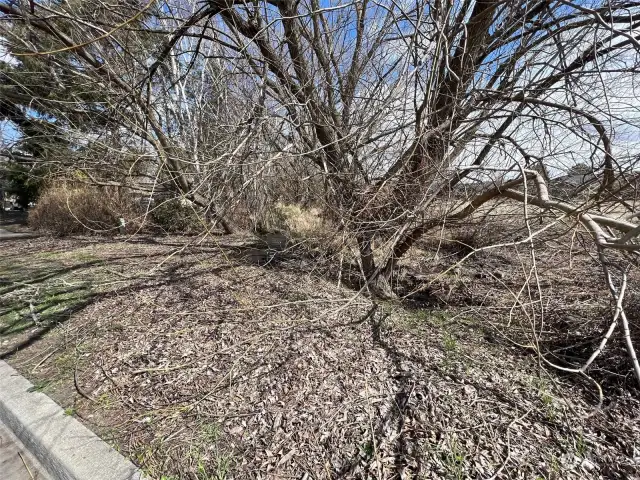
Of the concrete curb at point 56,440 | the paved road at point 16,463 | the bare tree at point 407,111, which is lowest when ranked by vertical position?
the paved road at point 16,463

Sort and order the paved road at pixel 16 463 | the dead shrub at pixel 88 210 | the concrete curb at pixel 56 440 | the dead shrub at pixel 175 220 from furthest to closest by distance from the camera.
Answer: the dead shrub at pixel 88 210, the dead shrub at pixel 175 220, the paved road at pixel 16 463, the concrete curb at pixel 56 440

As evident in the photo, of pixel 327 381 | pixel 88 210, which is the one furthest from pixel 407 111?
pixel 88 210

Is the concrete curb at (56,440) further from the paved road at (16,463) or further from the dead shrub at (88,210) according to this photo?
the dead shrub at (88,210)

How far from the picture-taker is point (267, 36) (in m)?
3.80

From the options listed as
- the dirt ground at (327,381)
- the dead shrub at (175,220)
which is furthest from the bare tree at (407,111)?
the dead shrub at (175,220)

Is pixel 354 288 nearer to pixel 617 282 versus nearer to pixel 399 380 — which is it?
pixel 399 380

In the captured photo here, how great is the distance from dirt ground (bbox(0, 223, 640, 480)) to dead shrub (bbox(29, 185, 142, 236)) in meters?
5.73

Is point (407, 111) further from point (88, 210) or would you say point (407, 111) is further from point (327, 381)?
point (88, 210)

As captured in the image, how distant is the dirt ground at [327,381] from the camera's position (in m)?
1.71

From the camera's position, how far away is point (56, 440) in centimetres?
191

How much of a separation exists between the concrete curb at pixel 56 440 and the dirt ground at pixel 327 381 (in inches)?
3.2

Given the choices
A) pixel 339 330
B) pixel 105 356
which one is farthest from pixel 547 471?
pixel 105 356

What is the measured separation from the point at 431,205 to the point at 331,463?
2.63 metres

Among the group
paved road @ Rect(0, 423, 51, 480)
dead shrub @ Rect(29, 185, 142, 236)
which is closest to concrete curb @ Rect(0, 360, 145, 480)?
paved road @ Rect(0, 423, 51, 480)
